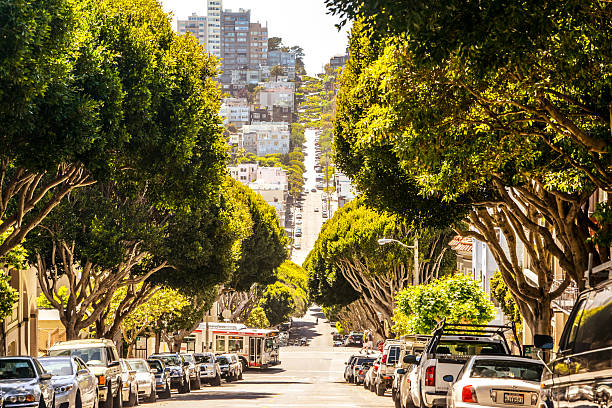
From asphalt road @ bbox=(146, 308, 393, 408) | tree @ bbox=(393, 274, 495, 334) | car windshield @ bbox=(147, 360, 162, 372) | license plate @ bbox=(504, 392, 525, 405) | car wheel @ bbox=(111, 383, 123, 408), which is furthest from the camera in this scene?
tree @ bbox=(393, 274, 495, 334)

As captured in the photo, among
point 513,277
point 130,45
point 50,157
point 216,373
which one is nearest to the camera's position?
point 50,157

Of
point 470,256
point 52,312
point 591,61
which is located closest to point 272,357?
point 470,256

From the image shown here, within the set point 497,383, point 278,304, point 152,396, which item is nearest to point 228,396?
point 152,396

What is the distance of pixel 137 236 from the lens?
3388 centimetres

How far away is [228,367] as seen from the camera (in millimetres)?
50688

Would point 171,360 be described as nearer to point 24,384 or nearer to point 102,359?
point 102,359

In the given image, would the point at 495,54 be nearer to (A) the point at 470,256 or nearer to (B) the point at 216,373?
(B) the point at 216,373

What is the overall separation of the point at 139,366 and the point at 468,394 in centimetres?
1895

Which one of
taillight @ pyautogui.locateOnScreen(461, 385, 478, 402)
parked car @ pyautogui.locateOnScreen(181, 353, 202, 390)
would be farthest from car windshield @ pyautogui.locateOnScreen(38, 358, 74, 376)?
parked car @ pyautogui.locateOnScreen(181, 353, 202, 390)

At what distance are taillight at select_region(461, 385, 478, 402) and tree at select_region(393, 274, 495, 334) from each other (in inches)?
890

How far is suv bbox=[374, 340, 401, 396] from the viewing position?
36.2 m

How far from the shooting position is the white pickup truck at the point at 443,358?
18.2 meters

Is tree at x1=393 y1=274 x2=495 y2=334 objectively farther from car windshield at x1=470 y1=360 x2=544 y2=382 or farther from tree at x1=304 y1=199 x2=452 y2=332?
car windshield at x1=470 y1=360 x2=544 y2=382

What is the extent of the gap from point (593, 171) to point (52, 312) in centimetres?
3909
